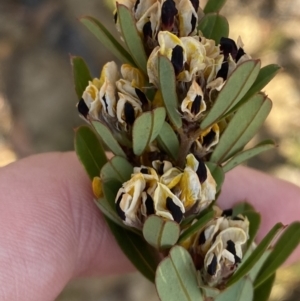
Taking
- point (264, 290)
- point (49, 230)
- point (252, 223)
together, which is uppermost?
point (49, 230)

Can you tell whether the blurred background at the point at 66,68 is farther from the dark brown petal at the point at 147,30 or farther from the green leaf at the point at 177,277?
the dark brown petal at the point at 147,30

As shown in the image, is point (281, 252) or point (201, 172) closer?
point (201, 172)

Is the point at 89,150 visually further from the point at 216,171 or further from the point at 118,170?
the point at 216,171

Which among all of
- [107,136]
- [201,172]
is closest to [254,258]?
[201,172]

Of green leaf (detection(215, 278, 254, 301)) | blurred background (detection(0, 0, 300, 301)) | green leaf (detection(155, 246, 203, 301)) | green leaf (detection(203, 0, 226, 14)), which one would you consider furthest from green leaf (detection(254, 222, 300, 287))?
blurred background (detection(0, 0, 300, 301))

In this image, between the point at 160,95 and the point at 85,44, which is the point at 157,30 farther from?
the point at 85,44

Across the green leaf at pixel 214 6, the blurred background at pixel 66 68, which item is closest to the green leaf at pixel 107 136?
the green leaf at pixel 214 6

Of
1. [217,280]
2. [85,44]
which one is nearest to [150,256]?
[217,280]

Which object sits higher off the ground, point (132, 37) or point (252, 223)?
point (132, 37)
